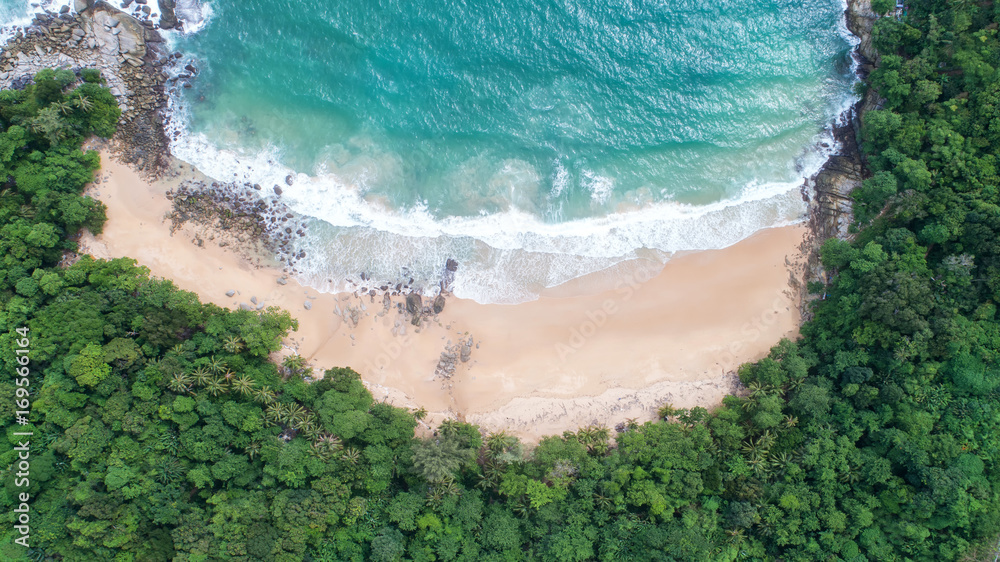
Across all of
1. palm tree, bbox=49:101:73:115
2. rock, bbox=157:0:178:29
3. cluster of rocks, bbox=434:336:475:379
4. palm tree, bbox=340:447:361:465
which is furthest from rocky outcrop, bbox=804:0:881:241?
palm tree, bbox=49:101:73:115

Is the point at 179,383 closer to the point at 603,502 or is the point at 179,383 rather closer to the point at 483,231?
the point at 483,231

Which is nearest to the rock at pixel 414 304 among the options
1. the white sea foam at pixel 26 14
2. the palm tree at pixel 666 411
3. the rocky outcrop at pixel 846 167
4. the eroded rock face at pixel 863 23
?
the palm tree at pixel 666 411

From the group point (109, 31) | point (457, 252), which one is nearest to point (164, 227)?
point (109, 31)

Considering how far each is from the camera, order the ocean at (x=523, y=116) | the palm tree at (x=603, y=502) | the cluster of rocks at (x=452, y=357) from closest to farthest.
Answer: the palm tree at (x=603, y=502)
the cluster of rocks at (x=452, y=357)
the ocean at (x=523, y=116)

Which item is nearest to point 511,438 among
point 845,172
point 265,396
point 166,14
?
point 265,396

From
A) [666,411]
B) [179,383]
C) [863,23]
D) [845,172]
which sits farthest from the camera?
[863,23]

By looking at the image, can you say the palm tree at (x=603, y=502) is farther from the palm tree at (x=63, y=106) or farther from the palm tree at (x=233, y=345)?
the palm tree at (x=63, y=106)

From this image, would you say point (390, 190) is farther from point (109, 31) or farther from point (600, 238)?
point (109, 31)
